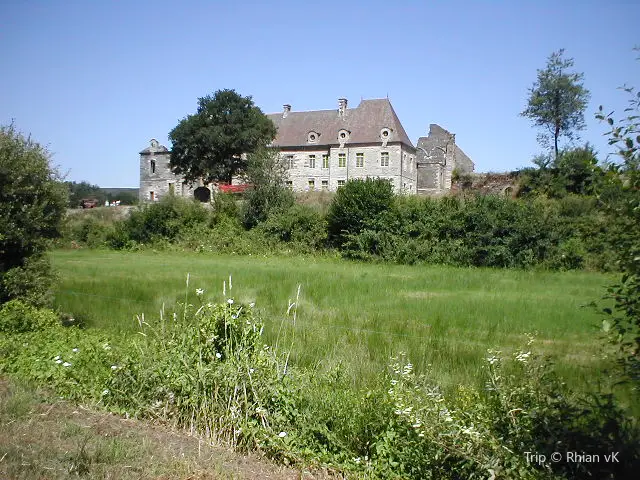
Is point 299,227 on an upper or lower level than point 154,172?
lower

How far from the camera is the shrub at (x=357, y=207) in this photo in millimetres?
28736

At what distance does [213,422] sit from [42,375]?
2280 mm

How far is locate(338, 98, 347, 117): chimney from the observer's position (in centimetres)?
6125

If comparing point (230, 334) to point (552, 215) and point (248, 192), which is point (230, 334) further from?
point (248, 192)

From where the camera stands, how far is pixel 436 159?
59.9 metres

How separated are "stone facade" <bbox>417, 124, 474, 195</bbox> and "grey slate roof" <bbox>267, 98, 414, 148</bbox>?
2851 mm

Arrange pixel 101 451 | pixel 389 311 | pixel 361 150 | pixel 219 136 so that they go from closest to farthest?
1. pixel 101 451
2. pixel 389 311
3. pixel 219 136
4. pixel 361 150

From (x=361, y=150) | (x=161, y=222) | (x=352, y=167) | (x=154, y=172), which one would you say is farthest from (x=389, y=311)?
(x=154, y=172)

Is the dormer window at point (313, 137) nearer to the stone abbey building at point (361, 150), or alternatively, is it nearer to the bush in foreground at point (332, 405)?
the stone abbey building at point (361, 150)

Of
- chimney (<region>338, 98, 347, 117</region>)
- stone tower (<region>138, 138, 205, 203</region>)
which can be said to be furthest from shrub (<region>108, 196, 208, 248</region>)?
stone tower (<region>138, 138, 205, 203</region>)

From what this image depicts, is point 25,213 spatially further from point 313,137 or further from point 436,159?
point 436,159

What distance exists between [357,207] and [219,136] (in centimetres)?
2603

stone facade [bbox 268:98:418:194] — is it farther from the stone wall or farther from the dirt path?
the dirt path

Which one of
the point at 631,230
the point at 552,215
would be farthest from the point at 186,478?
the point at 552,215
